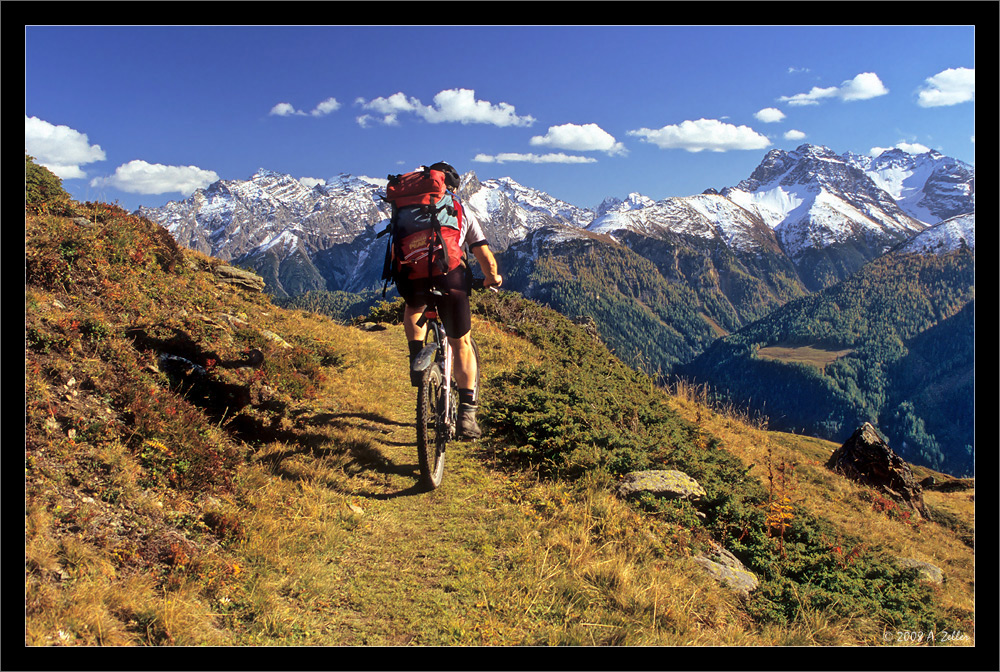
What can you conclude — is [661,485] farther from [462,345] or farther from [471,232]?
[471,232]

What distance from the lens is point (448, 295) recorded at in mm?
5461

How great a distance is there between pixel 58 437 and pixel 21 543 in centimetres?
167

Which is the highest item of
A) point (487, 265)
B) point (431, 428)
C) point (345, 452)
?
point (487, 265)

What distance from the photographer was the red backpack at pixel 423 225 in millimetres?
5125

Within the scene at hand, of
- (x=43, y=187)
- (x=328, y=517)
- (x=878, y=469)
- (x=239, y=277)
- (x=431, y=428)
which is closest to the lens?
(x=328, y=517)

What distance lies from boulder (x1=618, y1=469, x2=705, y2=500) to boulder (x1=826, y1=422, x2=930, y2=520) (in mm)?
13595

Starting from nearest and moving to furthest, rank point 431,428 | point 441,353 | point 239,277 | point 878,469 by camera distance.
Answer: point 441,353 < point 431,428 < point 239,277 < point 878,469

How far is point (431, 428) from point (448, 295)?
1.76 meters

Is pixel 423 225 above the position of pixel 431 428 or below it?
above

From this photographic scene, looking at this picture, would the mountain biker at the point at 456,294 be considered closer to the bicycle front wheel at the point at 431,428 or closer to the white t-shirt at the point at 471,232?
the white t-shirt at the point at 471,232

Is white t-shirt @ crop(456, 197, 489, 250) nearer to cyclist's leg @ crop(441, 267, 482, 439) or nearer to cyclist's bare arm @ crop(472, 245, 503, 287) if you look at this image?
cyclist's bare arm @ crop(472, 245, 503, 287)

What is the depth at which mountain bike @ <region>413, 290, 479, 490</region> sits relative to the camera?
546cm

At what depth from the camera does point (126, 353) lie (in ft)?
19.1

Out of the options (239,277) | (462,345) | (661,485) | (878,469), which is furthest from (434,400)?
(878,469)
